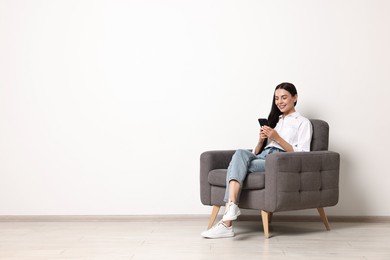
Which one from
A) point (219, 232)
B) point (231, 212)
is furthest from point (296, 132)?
point (219, 232)

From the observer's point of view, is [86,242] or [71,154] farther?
[71,154]

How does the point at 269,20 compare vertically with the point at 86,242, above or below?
above

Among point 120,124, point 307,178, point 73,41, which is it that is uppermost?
point 73,41

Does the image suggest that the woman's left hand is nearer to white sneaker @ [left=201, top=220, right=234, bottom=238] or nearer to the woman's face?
the woman's face

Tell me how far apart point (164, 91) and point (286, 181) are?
4.94ft

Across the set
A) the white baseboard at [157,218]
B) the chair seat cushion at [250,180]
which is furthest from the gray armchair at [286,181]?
the white baseboard at [157,218]

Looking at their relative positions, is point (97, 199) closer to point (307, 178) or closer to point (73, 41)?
point (73, 41)

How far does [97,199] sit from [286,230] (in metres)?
1.64

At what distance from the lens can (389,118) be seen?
16.4 feet

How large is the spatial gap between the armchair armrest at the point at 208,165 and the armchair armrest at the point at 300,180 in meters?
0.56

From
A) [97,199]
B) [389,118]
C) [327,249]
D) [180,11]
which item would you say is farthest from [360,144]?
[97,199]

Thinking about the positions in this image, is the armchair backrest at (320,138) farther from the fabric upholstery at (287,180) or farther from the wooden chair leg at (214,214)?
the wooden chair leg at (214,214)

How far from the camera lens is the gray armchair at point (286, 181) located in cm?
412

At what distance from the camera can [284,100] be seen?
4.57 meters
